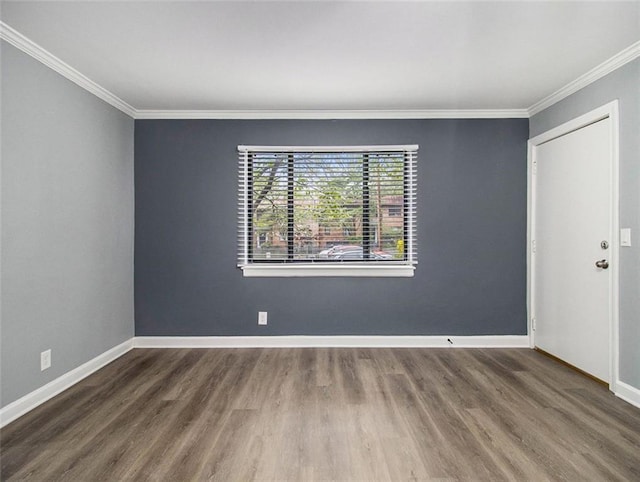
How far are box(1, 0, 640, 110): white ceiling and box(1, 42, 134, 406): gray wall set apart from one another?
325 mm

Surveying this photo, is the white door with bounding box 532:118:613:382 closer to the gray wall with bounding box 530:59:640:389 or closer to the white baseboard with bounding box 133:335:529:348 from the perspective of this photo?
the gray wall with bounding box 530:59:640:389

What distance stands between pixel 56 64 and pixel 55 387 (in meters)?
2.40

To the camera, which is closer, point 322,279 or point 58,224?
point 58,224

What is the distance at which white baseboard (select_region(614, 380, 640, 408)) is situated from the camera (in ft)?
7.52

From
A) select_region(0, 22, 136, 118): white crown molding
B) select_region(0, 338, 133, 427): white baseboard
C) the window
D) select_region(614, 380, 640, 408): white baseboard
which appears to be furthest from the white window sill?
select_region(0, 22, 136, 118): white crown molding

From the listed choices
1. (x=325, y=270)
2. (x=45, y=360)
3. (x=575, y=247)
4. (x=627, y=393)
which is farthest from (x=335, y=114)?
Result: (x=627, y=393)

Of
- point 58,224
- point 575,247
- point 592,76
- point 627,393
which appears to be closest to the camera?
point 627,393

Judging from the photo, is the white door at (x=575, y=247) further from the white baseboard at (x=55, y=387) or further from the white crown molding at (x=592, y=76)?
the white baseboard at (x=55, y=387)

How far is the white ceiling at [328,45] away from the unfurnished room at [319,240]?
0.02 metres

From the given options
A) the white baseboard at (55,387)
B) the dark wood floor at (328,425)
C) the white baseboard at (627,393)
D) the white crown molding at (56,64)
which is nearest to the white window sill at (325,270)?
the dark wood floor at (328,425)

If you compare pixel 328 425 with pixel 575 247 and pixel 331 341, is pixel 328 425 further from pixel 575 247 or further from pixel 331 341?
pixel 575 247

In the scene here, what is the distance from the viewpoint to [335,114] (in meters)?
3.48

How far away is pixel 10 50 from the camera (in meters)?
2.10

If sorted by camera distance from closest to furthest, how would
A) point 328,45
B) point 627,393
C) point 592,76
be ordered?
point 328,45 → point 627,393 → point 592,76
